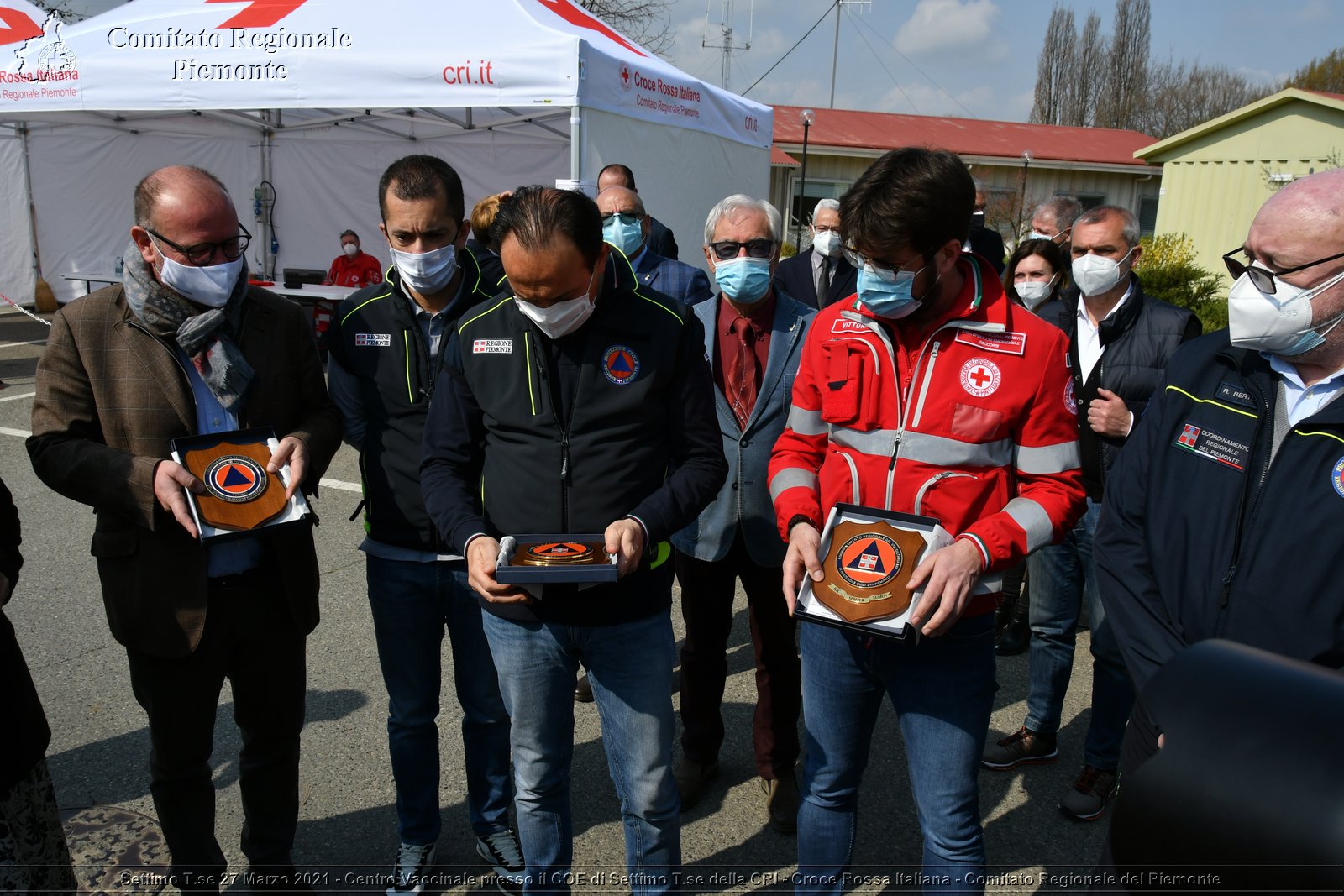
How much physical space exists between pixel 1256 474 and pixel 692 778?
219 cm

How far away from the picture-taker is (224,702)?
3.87m

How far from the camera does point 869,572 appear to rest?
198cm

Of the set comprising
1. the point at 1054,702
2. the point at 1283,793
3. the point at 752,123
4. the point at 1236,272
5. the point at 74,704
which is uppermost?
the point at 752,123

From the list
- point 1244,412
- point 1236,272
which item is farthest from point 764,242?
point 1244,412

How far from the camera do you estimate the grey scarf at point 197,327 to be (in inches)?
91.0

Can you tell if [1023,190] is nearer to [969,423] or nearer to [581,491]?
[969,423]

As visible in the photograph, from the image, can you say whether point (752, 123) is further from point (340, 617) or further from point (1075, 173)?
point (1075, 173)

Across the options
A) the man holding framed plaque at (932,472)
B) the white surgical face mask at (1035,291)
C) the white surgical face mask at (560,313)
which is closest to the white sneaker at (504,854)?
the man holding framed plaque at (932,472)

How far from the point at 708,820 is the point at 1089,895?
1542 millimetres

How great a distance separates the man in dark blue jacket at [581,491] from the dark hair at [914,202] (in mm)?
558

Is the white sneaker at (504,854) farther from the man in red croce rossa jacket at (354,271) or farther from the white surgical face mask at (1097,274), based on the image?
the man in red croce rossa jacket at (354,271)

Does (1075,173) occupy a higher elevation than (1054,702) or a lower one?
higher

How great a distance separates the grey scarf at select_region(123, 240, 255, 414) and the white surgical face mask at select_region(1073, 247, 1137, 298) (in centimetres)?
294

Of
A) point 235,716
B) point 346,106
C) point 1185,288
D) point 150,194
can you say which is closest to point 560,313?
point 150,194
